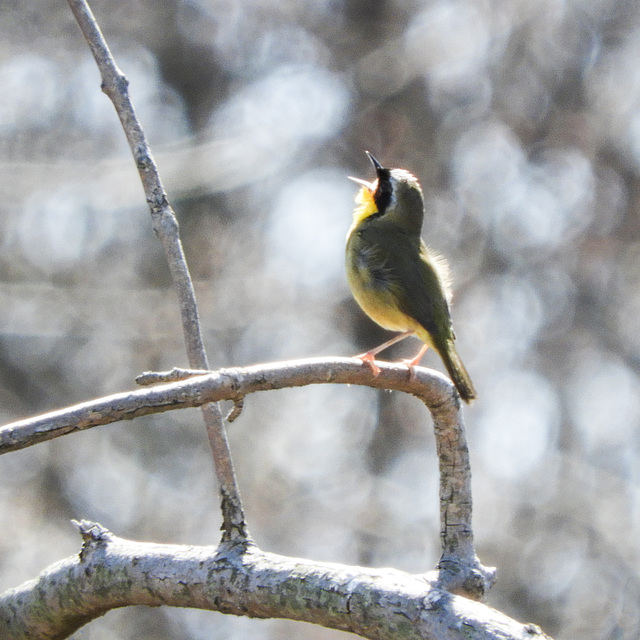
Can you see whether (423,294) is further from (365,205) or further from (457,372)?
(365,205)

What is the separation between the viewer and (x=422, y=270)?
5492mm

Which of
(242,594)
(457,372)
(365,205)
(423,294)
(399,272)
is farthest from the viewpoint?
(365,205)

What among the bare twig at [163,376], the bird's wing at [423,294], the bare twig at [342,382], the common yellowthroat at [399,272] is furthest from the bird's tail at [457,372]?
the bare twig at [163,376]

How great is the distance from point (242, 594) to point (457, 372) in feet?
6.76

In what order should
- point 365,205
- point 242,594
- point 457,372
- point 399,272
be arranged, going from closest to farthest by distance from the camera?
point 242,594
point 457,372
point 399,272
point 365,205

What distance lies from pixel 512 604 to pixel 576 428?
258 cm

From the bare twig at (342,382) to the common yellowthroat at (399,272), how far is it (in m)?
1.22

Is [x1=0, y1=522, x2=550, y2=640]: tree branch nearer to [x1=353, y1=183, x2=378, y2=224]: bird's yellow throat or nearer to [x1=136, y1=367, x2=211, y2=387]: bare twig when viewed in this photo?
[x1=136, y1=367, x2=211, y2=387]: bare twig

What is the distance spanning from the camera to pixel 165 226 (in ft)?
10.4

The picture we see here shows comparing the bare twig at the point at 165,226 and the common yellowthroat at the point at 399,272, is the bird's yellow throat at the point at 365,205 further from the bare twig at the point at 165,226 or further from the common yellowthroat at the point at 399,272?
the bare twig at the point at 165,226

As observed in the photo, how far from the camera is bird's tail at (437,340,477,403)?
14.0ft

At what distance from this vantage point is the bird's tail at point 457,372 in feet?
14.0

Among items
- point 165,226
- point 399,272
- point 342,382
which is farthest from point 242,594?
point 399,272

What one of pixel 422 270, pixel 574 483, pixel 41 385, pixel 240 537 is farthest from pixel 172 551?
pixel 574 483
